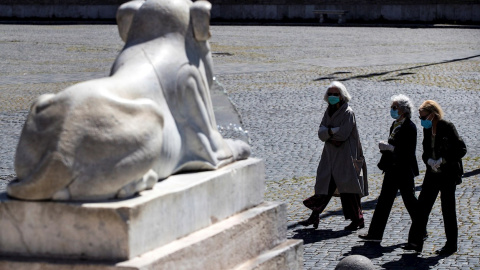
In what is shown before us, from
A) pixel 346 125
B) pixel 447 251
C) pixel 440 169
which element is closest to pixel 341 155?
pixel 346 125

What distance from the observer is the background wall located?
113 ft

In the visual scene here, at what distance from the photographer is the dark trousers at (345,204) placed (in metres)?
8.41

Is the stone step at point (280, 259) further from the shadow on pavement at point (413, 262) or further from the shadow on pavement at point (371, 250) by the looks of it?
the shadow on pavement at point (371, 250)

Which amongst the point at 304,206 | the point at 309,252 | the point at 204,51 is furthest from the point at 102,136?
the point at 304,206

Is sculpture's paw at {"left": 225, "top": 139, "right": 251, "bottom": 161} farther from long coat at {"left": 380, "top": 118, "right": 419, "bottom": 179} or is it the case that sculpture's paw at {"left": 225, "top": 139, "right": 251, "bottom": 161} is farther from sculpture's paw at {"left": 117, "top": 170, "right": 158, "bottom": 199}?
long coat at {"left": 380, "top": 118, "right": 419, "bottom": 179}

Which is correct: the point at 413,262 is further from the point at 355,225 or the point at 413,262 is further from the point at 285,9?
the point at 285,9

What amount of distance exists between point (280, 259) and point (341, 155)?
3355 mm

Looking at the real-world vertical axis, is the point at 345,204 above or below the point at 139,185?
below

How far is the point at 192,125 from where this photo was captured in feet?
16.0

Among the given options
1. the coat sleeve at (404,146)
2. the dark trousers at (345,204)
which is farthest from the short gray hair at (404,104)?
the dark trousers at (345,204)

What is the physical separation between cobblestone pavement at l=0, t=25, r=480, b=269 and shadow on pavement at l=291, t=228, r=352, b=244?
0.02 metres

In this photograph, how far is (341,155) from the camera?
8.62 m

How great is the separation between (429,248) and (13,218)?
14.7ft

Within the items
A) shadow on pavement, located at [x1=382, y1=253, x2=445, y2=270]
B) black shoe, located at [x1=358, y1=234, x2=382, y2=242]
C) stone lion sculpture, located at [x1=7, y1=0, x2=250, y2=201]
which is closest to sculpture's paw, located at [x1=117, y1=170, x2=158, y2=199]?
stone lion sculpture, located at [x1=7, y1=0, x2=250, y2=201]
